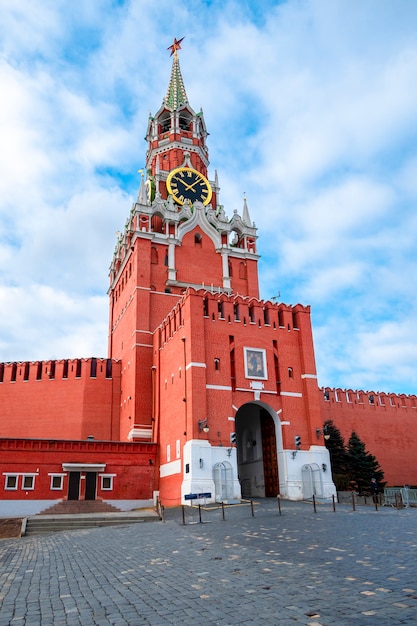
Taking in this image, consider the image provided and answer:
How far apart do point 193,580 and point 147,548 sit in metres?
4.75

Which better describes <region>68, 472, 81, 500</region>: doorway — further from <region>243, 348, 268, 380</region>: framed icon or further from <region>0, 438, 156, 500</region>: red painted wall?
<region>243, 348, 268, 380</region>: framed icon

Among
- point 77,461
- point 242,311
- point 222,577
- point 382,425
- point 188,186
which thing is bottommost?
point 222,577

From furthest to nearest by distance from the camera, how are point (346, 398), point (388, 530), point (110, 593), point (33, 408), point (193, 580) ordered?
point (346, 398) → point (33, 408) → point (388, 530) → point (193, 580) → point (110, 593)

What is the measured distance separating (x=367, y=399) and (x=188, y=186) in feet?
78.3

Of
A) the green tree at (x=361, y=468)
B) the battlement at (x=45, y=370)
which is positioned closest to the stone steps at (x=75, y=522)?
the battlement at (x=45, y=370)

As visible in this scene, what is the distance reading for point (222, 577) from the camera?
900 centimetres

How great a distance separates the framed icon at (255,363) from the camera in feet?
97.1

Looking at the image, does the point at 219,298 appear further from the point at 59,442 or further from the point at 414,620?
the point at 414,620

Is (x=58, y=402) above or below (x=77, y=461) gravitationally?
above

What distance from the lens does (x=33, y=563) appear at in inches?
472

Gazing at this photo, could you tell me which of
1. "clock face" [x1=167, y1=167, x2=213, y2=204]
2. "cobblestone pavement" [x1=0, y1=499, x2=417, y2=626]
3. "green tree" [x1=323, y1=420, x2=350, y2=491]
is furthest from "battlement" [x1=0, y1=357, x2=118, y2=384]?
"cobblestone pavement" [x1=0, y1=499, x2=417, y2=626]

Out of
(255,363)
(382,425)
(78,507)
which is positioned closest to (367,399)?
(382,425)

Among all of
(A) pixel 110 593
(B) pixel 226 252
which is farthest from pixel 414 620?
(B) pixel 226 252

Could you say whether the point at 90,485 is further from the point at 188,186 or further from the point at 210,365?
the point at 188,186
